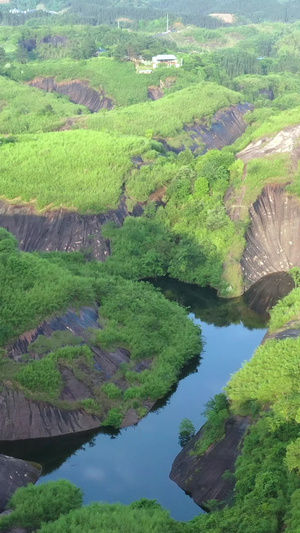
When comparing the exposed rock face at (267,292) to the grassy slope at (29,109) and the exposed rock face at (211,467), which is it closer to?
the exposed rock face at (211,467)

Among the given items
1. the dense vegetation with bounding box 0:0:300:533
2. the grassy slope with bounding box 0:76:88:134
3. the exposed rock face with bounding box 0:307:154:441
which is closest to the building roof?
the dense vegetation with bounding box 0:0:300:533

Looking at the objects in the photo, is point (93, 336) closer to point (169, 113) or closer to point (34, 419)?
point (34, 419)

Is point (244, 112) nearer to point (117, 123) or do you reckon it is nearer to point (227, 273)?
point (117, 123)

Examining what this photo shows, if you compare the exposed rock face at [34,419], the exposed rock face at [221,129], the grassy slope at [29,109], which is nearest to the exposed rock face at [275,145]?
the exposed rock face at [221,129]

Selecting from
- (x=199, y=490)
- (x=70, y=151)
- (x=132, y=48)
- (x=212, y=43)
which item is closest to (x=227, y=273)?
(x=70, y=151)

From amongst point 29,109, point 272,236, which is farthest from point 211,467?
point 29,109

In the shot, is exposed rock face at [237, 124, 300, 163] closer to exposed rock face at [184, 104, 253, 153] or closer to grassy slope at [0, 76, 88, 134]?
exposed rock face at [184, 104, 253, 153]
